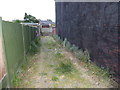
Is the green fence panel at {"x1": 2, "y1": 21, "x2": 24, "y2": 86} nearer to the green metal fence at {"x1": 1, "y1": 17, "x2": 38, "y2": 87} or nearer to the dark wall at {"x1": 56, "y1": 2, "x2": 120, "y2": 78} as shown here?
the green metal fence at {"x1": 1, "y1": 17, "x2": 38, "y2": 87}

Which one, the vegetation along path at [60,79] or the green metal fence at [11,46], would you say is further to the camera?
the vegetation along path at [60,79]

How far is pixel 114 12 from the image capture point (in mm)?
2451

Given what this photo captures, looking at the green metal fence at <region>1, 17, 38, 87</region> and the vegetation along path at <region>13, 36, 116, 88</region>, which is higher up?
the green metal fence at <region>1, 17, 38, 87</region>

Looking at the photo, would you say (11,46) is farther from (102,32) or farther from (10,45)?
(102,32)

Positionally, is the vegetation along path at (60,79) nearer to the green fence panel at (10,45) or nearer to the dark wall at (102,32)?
the green fence panel at (10,45)

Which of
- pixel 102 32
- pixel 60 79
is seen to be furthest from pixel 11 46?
pixel 102 32

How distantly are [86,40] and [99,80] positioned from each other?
1894 mm

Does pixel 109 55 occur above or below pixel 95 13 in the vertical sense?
below

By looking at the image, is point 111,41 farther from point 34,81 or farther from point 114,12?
point 34,81

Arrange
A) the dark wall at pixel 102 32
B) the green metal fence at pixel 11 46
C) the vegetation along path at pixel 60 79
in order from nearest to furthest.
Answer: the green metal fence at pixel 11 46 < the vegetation along path at pixel 60 79 < the dark wall at pixel 102 32

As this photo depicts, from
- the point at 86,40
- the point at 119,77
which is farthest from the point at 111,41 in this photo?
the point at 86,40

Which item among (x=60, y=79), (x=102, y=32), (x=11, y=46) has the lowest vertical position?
(x=60, y=79)

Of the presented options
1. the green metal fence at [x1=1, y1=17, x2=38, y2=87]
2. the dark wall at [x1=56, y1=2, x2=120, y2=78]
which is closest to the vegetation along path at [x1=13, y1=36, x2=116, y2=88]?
the green metal fence at [x1=1, y1=17, x2=38, y2=87]

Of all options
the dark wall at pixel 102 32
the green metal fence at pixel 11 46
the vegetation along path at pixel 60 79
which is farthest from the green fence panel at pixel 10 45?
the dark wall at pixel 102 32
